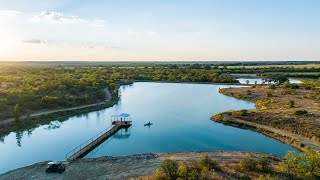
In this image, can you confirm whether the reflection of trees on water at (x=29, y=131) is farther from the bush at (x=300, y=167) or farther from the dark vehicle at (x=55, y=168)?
the bush at (x=300, y=167)

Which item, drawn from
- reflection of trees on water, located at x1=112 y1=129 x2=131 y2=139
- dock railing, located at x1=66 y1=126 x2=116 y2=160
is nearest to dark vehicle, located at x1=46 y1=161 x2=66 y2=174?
dock railing, located at x1=66 y1=126 x2=116 y2=160

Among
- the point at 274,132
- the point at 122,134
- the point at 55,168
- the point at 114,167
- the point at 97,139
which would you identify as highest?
the point at 274,132

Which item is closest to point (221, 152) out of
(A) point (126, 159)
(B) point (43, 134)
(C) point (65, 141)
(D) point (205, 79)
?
(A) point (126, 159)

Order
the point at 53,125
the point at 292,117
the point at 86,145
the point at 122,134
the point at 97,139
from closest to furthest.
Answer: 1. the point at 86,145
2. the point at 97,139
3. the point at 122,134
4. the point at 292,117
5. the point at 53,125

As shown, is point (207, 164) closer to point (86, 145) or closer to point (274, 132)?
point (86, 145)

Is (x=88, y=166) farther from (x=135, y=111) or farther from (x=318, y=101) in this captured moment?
(x=318, y=101)

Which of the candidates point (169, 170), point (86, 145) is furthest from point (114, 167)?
point (86, 145)

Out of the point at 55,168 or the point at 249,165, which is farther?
the point at 55,168
